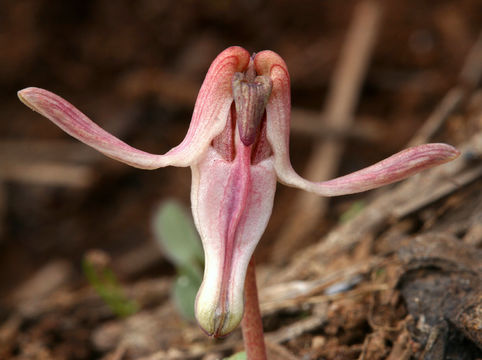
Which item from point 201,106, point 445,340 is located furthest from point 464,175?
point 201,106

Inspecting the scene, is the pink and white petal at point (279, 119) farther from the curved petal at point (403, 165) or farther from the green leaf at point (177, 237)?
the green leaf at point (177, 237)

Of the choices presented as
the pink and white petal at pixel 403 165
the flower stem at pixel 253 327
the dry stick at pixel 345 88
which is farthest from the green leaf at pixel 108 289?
the dry stick at pixel 345 88

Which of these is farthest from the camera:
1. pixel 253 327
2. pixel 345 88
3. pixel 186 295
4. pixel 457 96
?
pixel 345 88

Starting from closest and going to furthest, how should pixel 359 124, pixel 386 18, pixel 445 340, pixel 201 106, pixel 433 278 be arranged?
pixel 201 106, pixel 445 340, pixel 433 278, pixel 359 124, pixel 386 18

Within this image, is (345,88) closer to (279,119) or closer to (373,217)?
(373,217)

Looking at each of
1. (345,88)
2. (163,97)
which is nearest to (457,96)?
(345,88)

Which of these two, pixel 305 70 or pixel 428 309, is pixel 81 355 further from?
pixel 305 70

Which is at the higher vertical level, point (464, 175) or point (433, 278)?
point (464, 175)
